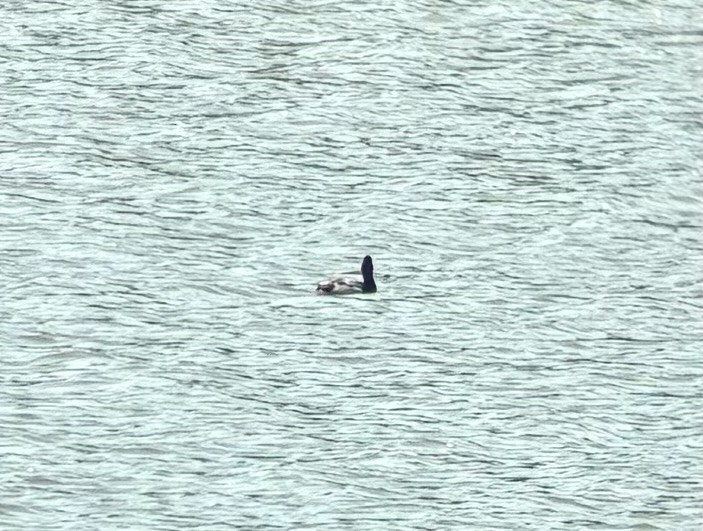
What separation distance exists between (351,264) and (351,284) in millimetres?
1347

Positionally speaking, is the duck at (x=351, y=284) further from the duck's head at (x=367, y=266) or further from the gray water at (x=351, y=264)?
the gray water at (x=351, y=264)

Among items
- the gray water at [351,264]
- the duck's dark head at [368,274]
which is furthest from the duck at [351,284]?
the gray water at [351,264]

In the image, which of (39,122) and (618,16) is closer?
(39,122)

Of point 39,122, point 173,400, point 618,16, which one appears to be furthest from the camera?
point 618,16

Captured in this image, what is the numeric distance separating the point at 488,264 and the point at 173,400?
5523 millimetres

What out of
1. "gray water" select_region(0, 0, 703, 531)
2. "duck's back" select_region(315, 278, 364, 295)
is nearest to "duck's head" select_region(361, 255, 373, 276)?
"duck's back" select_region(315, 278, 364, 295)

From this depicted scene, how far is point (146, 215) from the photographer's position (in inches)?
986

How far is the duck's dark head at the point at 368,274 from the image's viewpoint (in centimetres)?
2298

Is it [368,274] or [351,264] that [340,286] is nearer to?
[368,274]

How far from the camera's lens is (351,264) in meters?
24.2

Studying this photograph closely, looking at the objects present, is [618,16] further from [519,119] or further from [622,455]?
[622,455]

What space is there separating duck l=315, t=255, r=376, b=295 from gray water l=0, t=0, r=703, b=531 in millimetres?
136

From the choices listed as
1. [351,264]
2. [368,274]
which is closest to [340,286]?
[368,274]

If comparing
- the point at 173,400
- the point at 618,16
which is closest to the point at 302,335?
the point at 173,400
